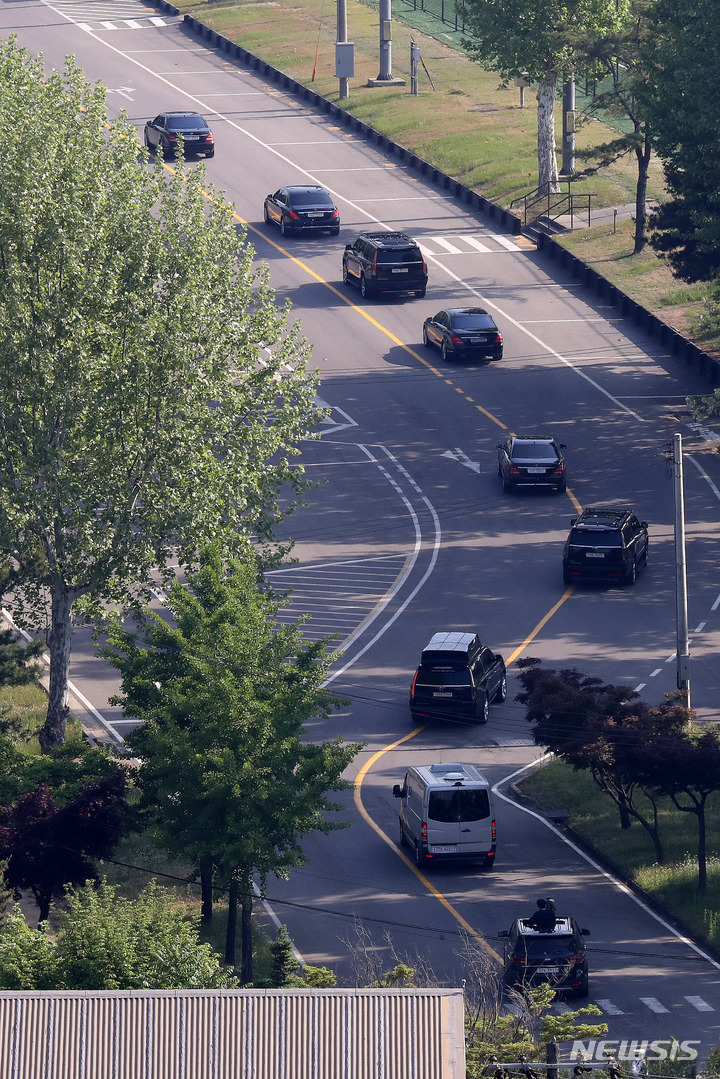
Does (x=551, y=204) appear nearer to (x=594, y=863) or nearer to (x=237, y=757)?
(x=594, y=863)

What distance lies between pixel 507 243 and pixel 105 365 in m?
39.8

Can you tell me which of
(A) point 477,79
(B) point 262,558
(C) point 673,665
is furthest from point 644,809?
(A) point 477,79

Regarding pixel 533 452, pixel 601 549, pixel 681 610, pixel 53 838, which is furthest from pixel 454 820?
pixel 533 452

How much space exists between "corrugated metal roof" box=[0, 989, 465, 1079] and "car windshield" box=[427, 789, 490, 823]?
16.2 metres

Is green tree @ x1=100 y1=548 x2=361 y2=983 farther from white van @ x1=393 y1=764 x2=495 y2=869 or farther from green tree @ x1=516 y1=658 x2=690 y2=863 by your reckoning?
green tree @ x1=516 y1=658 x2=690 y2=863

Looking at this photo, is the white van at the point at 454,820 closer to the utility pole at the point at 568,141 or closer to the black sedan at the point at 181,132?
the utility pole at the point at 568,141

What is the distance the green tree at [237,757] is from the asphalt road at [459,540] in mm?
2318

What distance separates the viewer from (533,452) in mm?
51938

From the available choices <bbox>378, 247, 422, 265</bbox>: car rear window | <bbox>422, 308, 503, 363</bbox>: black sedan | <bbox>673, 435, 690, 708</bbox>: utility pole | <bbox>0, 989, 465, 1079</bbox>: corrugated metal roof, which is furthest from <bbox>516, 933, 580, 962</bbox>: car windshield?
<bbox>378, 247, 422, 265</bbox>: car rear window

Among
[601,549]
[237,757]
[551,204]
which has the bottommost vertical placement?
[601,549]

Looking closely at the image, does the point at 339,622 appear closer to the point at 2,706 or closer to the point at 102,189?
the point at 2,706

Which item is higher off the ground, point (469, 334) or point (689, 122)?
point (689, 122)

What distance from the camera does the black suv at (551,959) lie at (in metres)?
27.7

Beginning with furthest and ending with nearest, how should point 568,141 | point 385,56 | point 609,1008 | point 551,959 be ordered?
1. point 385,56
2. point 568,141
3. point 609,1008
4. point 551,959
